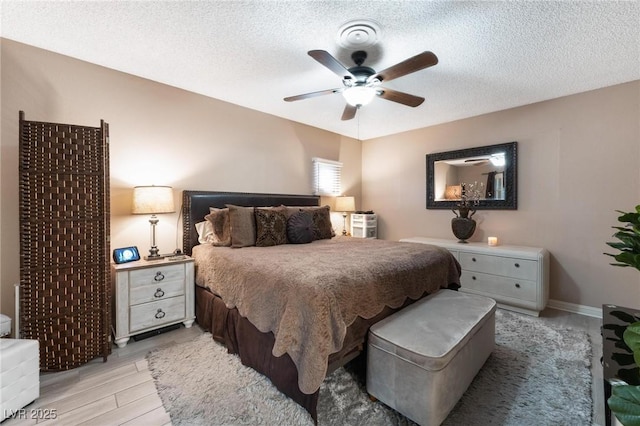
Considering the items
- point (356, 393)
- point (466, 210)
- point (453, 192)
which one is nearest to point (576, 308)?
point (466, 210)

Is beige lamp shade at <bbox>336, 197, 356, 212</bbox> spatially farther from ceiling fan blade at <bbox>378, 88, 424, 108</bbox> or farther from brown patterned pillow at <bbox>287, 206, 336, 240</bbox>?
ceiling fan blade at <bbox>378, 88, 424, 108</bbox>

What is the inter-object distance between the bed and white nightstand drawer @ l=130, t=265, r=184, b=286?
207 millimetres

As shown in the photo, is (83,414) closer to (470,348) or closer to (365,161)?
(470,348)

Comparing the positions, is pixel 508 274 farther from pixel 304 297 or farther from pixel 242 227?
pixel 242 227

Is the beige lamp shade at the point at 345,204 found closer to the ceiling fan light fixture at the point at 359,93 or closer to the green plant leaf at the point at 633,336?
the ceiling fan light fixture at the point at 359,93

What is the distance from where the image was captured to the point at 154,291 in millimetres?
2445

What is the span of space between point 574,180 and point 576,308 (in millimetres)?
1513

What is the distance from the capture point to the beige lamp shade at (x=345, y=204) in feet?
15.3

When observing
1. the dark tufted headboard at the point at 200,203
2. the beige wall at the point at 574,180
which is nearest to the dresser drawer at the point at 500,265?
the beige wall at the point at 574,180

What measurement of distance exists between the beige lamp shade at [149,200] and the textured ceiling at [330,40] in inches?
47.1

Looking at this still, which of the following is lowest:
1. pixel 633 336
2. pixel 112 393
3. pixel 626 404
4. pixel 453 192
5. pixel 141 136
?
pixel 112 393

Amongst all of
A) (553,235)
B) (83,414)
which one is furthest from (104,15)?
(553,235)

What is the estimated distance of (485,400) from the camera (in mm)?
1703

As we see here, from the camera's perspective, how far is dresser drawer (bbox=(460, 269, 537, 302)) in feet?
9.92
